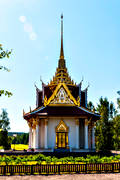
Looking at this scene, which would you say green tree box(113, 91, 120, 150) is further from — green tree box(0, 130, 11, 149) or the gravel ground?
the gravel ground

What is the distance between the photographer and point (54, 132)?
2567 centimetres

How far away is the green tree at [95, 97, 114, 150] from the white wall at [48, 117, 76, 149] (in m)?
14.2

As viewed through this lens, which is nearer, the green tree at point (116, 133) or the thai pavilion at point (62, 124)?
the thai pavilion at point (62, 124)

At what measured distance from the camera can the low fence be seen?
40.8 ft

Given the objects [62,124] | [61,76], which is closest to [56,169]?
[62,124]

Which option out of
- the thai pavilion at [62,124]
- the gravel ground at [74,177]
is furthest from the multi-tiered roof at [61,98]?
the gravel ground at [74,177]

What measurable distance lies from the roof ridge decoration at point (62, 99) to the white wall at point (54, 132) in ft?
7.29

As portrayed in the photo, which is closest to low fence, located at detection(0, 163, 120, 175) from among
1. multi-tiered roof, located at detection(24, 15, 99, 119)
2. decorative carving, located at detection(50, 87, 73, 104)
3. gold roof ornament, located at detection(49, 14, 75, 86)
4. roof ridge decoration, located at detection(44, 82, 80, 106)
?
multi-tiered roof, located at detection(24, 15, 99, 119)

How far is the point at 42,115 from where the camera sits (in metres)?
25.0

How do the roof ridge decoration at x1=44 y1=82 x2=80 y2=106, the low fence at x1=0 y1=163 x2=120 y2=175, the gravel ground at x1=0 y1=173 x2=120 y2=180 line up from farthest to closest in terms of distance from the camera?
the roof ridge decoration at x1=44 y1=82 x2=80 y2=106
the low fence at x1=0 y1=163 x2=120 y2=175
the gravel ground at x1=0 y1=173 x2=120 y2=180

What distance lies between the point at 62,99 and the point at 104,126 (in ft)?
53.1

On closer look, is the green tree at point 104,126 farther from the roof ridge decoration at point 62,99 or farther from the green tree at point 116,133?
the roof ridge decoration at point 62,99

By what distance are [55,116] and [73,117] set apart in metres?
2.35

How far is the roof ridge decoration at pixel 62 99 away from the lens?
26984mm
